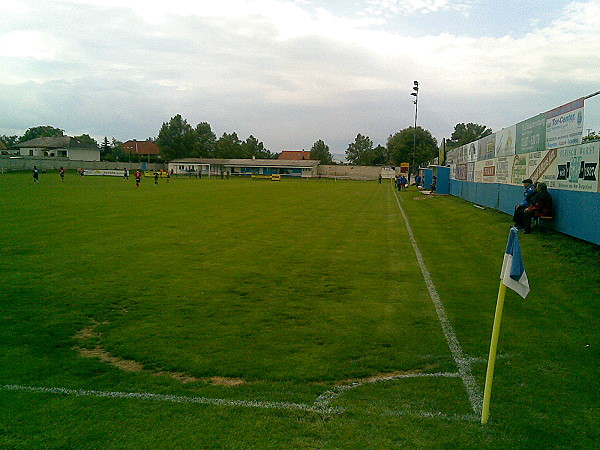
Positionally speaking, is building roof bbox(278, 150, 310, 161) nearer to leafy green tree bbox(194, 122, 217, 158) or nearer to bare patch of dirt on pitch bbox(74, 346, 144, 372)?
leafy green tree bbox(194, 122, 217, 158)

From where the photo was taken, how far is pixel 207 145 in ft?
469

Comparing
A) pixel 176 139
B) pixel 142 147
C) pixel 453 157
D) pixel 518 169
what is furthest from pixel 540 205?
pixel 142 147

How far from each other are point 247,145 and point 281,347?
152m

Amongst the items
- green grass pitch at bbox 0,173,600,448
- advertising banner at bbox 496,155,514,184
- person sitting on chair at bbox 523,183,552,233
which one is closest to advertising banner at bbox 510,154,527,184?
advertising banner at bbox 496,155,514,184

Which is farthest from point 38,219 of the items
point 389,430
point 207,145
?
point 207,145

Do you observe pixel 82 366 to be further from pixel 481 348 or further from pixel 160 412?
pixel 481 348

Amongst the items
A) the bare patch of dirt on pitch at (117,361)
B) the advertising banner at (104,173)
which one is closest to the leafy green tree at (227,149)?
the advertising banner at (104,173)

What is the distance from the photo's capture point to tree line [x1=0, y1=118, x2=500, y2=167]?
111125 mm

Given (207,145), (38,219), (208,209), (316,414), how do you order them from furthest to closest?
(207,145), (208,209), (38,219), (316,414)

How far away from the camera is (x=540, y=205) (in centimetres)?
1398

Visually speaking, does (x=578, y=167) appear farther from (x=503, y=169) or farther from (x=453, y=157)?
(x=453, y=157)

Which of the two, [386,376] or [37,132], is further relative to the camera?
[37,132]

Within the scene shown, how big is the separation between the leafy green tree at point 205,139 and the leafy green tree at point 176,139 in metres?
3.58

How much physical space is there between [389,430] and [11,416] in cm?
333
